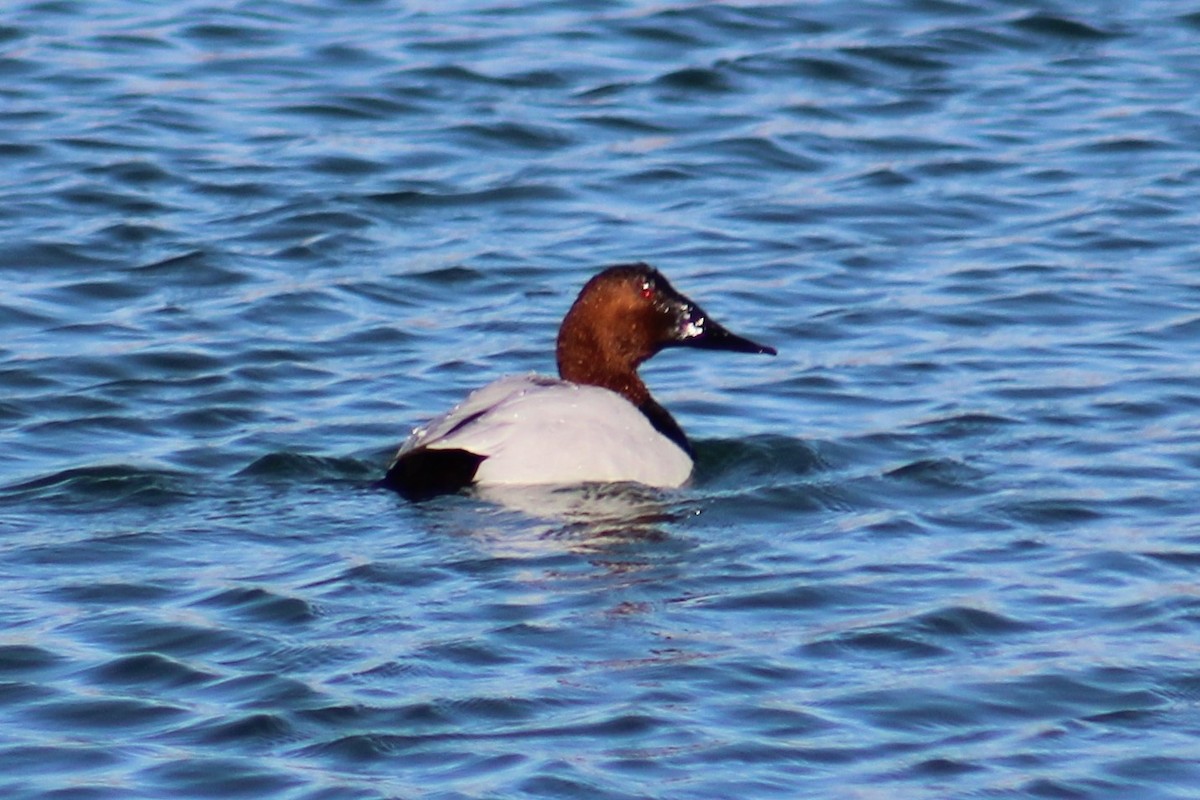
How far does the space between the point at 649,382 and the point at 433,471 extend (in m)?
2.05

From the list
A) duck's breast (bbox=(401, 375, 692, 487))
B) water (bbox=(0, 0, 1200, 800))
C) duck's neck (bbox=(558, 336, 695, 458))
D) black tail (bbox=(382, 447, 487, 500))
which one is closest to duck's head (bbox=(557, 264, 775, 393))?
duck's neck (bbox=(558, 336, 695, 458))

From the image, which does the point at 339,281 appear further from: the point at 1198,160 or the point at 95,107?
the point at 1198,160

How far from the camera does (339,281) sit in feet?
33.8

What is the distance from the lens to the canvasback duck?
761 centimetres

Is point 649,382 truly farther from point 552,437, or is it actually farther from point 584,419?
point 552,437

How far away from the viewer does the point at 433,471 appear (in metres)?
7.53

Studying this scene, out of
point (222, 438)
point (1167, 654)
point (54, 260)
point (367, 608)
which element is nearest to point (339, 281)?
point (54, 260)

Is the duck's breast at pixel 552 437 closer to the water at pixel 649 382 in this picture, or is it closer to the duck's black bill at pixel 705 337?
the water at pixel 649 382

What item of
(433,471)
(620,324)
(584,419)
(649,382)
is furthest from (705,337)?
(433,471)

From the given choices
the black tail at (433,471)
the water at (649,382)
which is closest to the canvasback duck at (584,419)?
the black tail at (433,471)

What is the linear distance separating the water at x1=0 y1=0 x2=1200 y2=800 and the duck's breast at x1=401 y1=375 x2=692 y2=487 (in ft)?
0.39

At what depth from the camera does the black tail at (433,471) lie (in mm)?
7539

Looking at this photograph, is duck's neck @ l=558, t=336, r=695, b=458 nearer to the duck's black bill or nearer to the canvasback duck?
the canvasback duck

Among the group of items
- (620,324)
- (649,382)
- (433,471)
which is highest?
(620,324)
